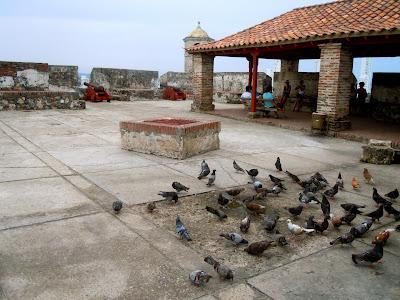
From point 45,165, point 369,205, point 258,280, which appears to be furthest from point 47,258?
point 369,205

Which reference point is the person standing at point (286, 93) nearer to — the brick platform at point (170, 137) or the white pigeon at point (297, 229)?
the brick platform at point (170, 137)

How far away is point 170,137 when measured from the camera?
23.1ft

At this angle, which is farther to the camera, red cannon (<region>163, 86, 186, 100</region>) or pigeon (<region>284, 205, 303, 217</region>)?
red cannon (<region>163, 86, 186, 100</region>)

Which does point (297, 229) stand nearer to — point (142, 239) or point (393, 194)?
point (142, 239)

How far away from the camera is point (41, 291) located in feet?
8.66

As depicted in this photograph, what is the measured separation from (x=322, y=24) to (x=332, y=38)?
69.5 inches

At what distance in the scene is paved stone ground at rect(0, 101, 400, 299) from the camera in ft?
9.12

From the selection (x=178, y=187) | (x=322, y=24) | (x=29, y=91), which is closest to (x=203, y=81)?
(x=322, y=24)

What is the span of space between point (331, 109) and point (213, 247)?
→ 8.52 metres

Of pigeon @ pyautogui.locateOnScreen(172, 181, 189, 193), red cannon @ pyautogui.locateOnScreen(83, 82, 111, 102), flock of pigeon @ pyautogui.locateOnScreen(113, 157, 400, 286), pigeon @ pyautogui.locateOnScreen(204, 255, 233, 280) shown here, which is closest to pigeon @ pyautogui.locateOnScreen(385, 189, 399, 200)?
flock of pigeon @ pyautogui.locateOnScreen(113, 157, 400, 286)

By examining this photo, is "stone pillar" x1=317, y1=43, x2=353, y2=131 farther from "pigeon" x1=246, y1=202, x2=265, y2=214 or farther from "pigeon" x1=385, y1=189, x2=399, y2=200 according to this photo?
"pigeon" x1=246, y1=202, x2=265, y2=214

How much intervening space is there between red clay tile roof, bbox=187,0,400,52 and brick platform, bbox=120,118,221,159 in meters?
5.19

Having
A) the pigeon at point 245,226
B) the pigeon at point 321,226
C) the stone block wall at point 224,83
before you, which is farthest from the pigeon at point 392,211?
the stone block wall at point 224,83

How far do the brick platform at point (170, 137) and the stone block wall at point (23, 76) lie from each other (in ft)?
34.4
